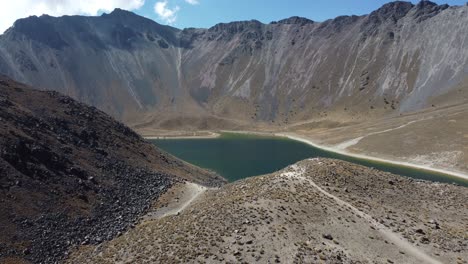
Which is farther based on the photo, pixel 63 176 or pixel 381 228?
pixel 63 176

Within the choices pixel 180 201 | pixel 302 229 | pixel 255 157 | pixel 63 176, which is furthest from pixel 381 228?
pixel 255 157

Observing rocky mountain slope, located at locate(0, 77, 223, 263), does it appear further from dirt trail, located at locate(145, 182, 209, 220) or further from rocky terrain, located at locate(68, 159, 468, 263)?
rocky terrain, located at locate(68, 159, 468, 263)

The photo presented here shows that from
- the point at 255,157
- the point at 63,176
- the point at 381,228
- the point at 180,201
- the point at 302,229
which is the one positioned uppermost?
the point at 63,176

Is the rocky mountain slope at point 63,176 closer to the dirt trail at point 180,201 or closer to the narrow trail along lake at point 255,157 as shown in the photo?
the dirt trail at point 180,201

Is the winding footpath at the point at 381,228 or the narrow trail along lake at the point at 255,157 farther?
the narrow trail along lake at the point at 255,157

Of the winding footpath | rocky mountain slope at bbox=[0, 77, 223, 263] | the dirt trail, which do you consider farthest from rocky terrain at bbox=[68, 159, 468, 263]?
the dirt trail

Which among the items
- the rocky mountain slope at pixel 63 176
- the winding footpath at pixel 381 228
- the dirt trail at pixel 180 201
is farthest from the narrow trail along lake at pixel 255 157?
the winding footpath at pixel 381 228

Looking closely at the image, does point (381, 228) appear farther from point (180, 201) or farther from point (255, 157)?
point (255, 157)
